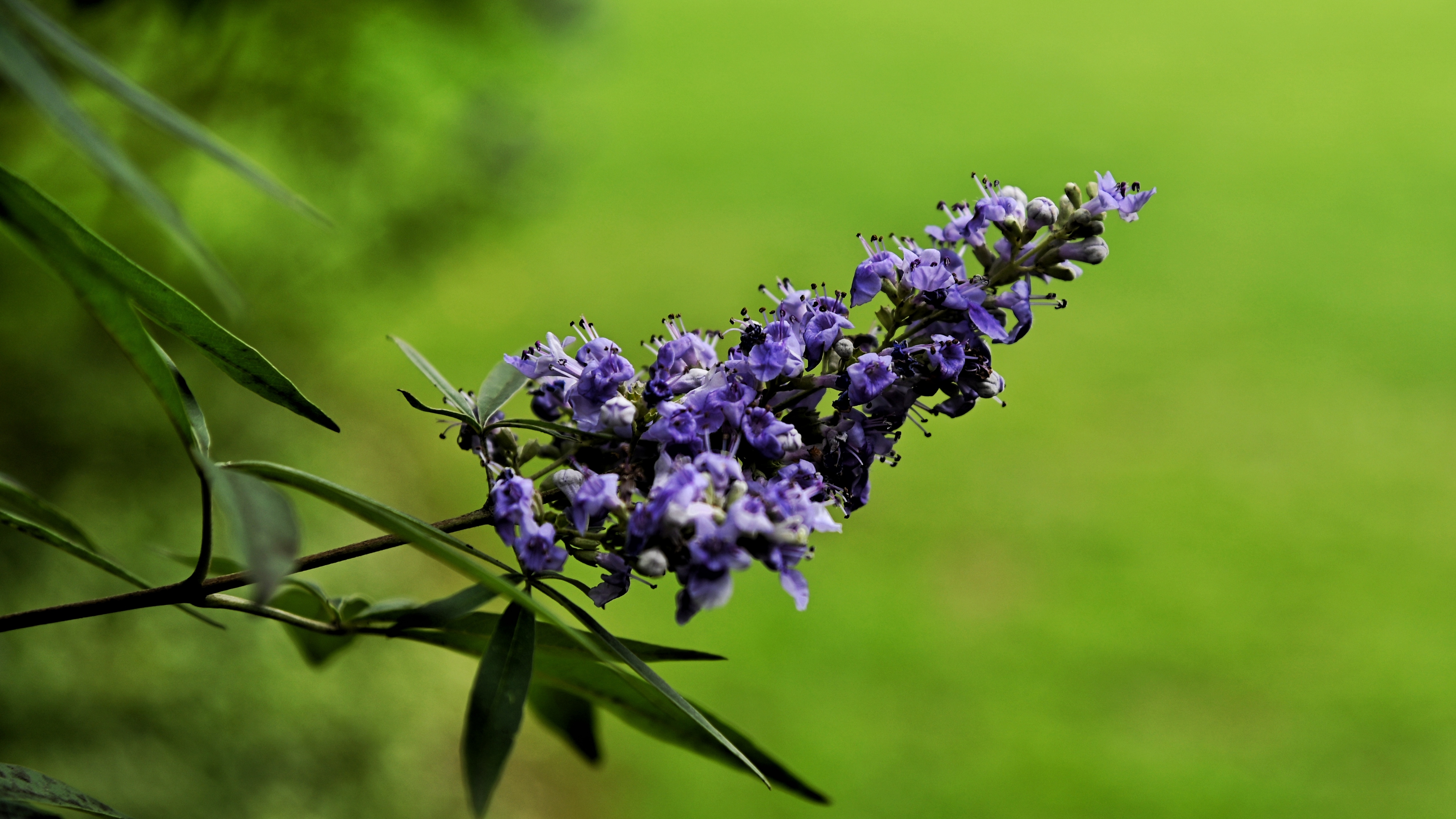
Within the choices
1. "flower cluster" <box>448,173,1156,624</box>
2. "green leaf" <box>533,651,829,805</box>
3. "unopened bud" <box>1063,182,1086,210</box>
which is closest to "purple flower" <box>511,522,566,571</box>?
"flower cluster" <box>448,173,1156,624</box>

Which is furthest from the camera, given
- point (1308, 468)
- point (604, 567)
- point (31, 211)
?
point (1308, 468)

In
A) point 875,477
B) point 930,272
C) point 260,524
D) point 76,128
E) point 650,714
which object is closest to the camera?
point 76,128

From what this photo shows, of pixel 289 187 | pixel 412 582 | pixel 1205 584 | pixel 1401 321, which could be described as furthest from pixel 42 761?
pixel 1401 321

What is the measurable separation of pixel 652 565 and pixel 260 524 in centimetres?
29

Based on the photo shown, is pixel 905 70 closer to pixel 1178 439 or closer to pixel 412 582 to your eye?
pixel 1178 439

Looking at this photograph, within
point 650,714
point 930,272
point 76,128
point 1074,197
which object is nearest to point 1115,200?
point 1074,197

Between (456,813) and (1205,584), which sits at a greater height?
(1205,584)

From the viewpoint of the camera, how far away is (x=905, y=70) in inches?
468

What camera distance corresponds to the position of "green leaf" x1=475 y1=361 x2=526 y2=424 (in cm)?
105

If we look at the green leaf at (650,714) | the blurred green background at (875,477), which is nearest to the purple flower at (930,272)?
the green leaf at (650,714)

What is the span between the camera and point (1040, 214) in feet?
3.34

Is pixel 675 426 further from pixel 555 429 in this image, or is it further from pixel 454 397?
pixel 454 397

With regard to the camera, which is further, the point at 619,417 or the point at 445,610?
the point at 445,610

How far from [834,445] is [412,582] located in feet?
15.6
